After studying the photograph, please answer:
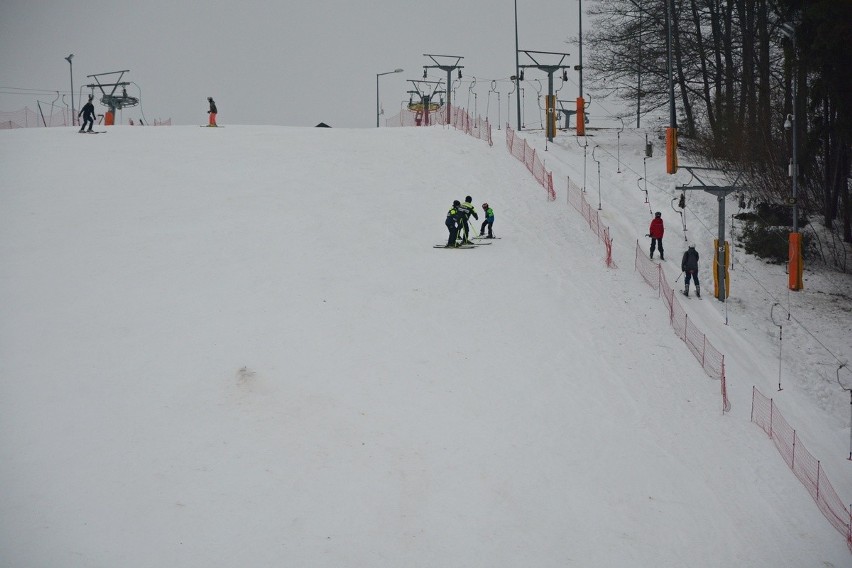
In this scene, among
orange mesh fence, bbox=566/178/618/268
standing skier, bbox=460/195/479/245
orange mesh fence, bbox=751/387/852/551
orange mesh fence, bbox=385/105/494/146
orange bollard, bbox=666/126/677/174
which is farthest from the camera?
orange mesh fence, bbox=385/105/494/146

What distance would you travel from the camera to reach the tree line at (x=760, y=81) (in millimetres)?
22719

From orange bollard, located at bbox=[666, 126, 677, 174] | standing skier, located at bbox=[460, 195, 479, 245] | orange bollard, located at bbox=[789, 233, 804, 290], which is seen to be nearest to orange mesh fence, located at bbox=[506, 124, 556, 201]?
orange bollard, located at bbox=[666, 126, 677, 174]

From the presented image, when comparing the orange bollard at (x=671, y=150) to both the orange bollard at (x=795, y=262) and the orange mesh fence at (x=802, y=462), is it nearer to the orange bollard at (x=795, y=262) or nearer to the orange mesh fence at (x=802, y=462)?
the orange bollard at (x=795, y=262)

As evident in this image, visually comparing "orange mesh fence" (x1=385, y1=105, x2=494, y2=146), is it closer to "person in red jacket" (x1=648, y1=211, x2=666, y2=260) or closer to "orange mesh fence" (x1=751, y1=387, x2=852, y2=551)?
"person in red jacket" (x1=648, y1=211, x2=666, y2=260)

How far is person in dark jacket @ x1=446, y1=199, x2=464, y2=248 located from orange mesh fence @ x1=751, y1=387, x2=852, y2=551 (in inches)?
365

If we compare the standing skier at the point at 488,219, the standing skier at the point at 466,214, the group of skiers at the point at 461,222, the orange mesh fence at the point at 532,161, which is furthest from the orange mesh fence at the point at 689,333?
the orange mesh fence at the point at 532,161

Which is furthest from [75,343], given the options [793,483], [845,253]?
[845,253]

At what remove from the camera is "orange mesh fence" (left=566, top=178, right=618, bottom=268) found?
74.3ft

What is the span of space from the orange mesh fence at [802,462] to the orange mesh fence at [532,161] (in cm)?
1216

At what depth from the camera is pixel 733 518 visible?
13.1 metres

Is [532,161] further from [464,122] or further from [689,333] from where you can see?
[689,333]

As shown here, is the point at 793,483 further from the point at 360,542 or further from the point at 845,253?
the point at 845,253

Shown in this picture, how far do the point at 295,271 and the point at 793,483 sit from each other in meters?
12.1

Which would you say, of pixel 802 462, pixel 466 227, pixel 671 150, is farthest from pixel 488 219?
pixel 802 462
